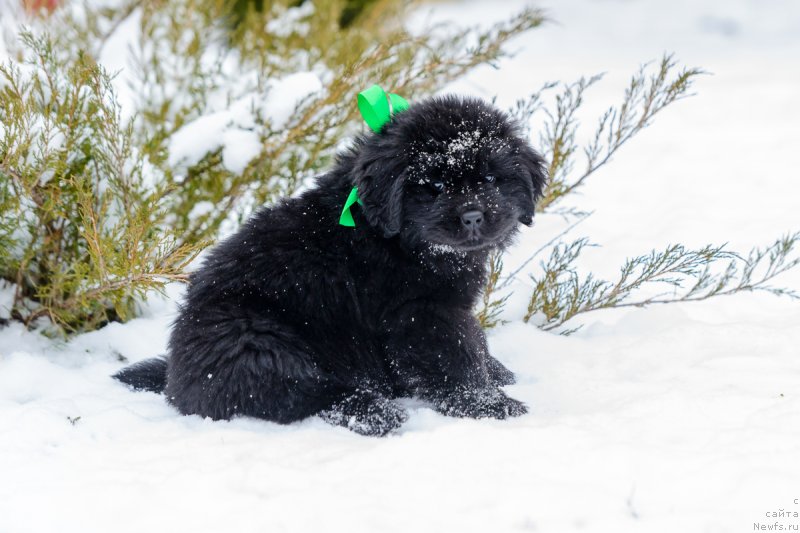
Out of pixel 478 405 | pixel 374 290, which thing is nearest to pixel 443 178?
pixel 374 290

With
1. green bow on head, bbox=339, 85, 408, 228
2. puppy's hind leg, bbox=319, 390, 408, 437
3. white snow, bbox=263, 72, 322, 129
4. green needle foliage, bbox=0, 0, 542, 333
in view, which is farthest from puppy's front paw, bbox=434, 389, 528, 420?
white snow, bbox=263, 72, 322, 129

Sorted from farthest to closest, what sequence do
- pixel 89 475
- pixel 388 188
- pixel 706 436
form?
1. pixel 388 188
2. pixel 706 436
3. pixel 89 475

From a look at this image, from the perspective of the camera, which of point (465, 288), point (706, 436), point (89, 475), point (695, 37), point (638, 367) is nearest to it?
point (89, 475)

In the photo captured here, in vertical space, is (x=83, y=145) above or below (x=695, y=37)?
below

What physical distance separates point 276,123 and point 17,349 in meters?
1.76

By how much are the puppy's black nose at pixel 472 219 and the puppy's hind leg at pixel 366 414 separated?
2.45 feet

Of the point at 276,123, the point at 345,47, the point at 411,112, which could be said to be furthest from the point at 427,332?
the point at 345,47

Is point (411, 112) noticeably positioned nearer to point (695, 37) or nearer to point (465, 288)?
point (465, 288)

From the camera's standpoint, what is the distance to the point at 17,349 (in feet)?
12.3

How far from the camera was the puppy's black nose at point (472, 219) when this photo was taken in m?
2.83

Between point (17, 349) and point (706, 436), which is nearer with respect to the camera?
point (706, 436)

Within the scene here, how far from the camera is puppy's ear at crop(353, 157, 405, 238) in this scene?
291 centimetres

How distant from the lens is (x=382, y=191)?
2928 mm

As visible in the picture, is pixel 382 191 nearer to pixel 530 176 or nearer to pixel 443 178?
pixel 443 178
